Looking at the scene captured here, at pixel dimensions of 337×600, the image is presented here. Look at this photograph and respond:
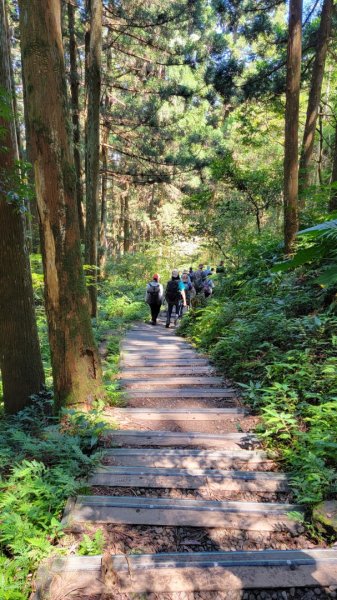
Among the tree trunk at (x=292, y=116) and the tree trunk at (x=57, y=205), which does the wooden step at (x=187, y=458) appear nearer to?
the tree trunk at (x=57, y=205)

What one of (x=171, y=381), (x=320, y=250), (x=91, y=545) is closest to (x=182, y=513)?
(x=91, y=545)

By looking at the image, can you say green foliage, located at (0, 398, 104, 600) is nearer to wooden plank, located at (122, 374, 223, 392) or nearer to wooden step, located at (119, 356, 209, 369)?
wooden plank, located at (122, 374, 223, 392)

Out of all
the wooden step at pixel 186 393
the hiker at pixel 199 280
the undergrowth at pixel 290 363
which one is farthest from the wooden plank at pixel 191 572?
the hiker at pixel 199 280

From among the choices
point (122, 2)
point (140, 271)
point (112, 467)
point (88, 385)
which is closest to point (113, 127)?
point (122, 2)

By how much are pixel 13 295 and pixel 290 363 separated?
4.00 m

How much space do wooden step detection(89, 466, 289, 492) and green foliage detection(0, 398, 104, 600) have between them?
0.22 m

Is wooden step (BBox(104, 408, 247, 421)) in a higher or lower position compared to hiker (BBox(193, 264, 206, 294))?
lower

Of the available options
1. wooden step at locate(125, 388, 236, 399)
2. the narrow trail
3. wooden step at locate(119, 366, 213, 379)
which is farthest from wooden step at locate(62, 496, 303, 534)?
wooden step at locate(119, 366, 213, 379)

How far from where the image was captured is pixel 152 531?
250 cm

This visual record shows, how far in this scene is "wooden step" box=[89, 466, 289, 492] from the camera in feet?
9.77

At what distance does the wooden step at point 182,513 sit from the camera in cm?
256

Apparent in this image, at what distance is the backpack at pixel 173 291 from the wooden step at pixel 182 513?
7992mm

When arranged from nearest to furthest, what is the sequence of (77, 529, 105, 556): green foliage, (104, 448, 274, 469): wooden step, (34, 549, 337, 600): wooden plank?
(34, 549, 337, 600): wooden plank < (77, 529, 105, 556): green foliage < (104, 448, 274, 469): wooden step

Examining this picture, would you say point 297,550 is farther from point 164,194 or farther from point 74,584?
point 164,194
